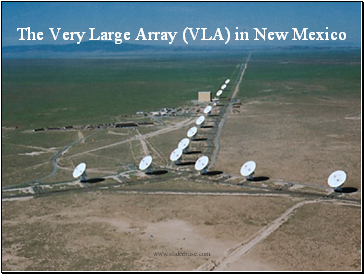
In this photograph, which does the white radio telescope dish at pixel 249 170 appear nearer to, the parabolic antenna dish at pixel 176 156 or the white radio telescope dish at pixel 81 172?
the parabolic antenna dish at pixel 176 156

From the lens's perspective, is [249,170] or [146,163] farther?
[146,163]

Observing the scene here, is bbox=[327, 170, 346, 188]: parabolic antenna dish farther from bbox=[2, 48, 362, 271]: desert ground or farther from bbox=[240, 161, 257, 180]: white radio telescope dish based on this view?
bbox=[240, 161, 257, 180]: white radio telescope dish

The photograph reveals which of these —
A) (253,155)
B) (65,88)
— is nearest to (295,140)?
(253,155)

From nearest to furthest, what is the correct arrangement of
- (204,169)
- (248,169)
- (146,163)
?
(248,169) → (204,169) → (146,163)

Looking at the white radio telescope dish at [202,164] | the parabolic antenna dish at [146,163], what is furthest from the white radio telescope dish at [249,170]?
the parabolic antenna dish at [146,163]

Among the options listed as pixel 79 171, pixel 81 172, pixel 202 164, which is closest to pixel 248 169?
pixel 202 164

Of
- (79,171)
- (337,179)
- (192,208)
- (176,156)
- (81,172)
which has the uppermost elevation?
(176,156)

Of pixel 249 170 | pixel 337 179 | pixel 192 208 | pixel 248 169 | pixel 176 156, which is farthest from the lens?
pixel 176 156

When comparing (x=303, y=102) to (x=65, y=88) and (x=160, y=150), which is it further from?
(x=65, y=88)

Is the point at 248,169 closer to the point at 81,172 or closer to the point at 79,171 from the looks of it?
the point at 81,172

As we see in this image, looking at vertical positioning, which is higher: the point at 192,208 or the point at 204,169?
the point at 204,169
